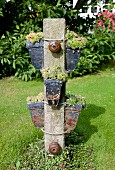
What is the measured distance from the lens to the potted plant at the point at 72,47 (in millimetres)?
3246

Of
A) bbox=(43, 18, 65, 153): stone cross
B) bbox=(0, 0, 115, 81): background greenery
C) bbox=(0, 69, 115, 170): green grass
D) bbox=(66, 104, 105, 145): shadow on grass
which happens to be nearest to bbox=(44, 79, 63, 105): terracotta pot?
bbox=(43, 18, 65, 153): stone cross

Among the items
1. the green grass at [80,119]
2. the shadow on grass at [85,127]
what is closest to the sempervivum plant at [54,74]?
the shadow on grass at [85,127]

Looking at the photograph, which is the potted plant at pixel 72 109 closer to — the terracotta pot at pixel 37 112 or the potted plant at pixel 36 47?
the terracotta pot at pixel 37 112

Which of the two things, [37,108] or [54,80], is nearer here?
[54,80]

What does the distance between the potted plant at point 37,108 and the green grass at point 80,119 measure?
1.70 feet

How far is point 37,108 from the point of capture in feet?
11.5

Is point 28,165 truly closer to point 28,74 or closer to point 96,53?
point 28,74

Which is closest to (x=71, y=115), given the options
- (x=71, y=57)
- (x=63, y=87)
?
(x=63, y=87)

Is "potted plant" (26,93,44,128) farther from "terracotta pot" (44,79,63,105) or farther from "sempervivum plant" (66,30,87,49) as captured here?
"sempervivum plant" (66,30,87,49)

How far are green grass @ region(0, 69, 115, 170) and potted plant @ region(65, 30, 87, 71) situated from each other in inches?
47.1

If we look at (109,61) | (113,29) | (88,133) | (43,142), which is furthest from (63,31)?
(109,61)

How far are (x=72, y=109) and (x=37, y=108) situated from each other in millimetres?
381

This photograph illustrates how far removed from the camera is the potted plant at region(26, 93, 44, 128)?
3488mm

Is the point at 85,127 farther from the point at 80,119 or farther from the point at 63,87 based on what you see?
the point at 63,87
